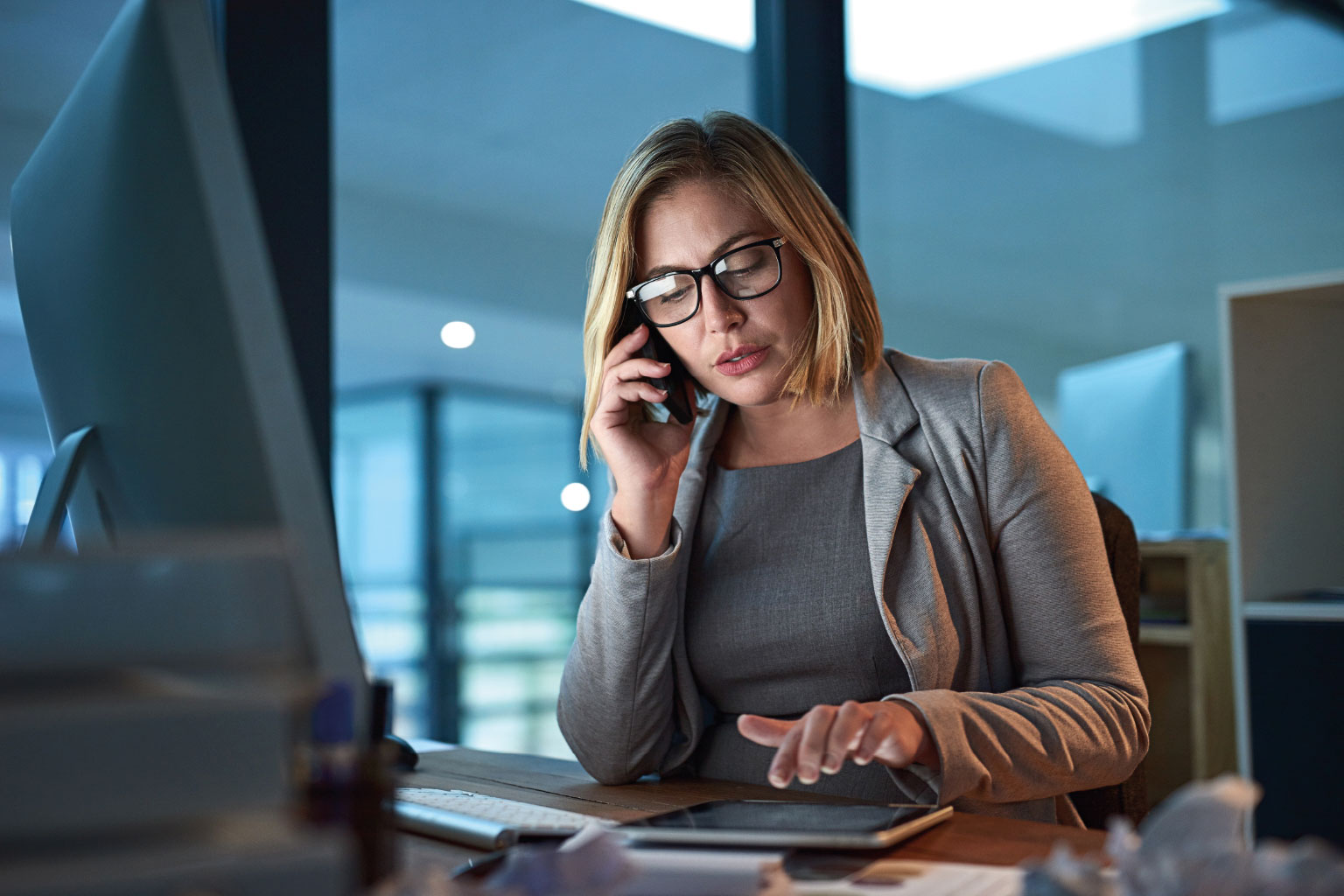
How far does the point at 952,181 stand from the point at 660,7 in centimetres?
128

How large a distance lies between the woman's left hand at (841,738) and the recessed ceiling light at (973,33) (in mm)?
2727

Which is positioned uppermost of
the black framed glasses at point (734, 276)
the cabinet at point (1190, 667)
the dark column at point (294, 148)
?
the dark column at point (294, 148)

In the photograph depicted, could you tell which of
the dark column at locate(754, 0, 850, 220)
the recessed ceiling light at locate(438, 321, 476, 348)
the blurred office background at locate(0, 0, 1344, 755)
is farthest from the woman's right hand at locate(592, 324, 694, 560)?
the recessed ceiling light at locate(438, 321, 476, 348)

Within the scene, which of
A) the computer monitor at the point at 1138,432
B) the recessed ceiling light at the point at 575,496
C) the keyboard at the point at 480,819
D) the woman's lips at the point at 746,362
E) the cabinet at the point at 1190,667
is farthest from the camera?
the recessed ceiling light at the point at 575,496

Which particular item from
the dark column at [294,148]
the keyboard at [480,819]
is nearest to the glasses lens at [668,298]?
the dark column at [294,148]

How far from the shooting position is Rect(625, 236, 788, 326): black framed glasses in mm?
1477

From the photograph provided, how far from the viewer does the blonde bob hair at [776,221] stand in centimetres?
151

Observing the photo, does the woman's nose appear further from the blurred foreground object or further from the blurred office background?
the blurred office background

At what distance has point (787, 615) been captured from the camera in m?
1.43

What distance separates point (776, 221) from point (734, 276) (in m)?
0.10

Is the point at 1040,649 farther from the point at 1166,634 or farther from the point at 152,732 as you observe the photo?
the point at 1166,634

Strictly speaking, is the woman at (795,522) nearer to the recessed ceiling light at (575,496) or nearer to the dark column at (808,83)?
the dark column at (808,83)

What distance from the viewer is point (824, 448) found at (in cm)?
158

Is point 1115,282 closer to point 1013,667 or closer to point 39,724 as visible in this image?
point 1013,667
